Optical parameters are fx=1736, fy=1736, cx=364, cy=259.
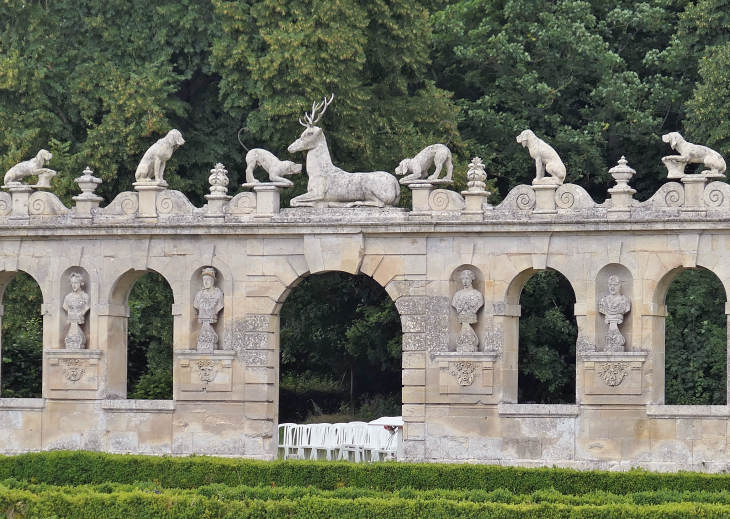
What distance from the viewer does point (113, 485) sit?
1081 inches

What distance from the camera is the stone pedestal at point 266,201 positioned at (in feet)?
103

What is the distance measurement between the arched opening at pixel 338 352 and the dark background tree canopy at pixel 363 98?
7 centimetres

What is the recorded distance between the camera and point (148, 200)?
32125 millimetres

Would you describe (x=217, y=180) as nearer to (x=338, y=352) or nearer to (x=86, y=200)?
(x=86, y=200)

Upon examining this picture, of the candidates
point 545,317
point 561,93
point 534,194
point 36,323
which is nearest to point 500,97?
point 561,93

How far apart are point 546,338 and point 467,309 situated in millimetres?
6829

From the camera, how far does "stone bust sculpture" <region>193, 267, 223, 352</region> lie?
3186cm

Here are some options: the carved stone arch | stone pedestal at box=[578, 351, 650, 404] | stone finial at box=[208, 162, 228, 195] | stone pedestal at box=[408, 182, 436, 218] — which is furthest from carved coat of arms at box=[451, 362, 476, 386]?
the carved stone arch

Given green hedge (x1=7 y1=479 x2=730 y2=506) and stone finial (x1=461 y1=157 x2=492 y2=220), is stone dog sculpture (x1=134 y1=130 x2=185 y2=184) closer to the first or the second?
stone finial (x1=461 y1=157 x2=492 y2=220)

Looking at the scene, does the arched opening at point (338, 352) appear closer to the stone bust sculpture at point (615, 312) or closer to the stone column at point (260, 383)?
the stone column at point (260, 383)

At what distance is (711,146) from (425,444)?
9373 mm

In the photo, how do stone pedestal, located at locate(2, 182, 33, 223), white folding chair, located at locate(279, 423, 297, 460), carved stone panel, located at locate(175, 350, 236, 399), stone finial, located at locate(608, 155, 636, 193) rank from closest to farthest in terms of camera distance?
stone finial, located at locate(608, 155, 636, 193)
carved stone panel, located at locate(175, 350, 236, 399)
stone pedestal, located at locate(2, 182, 33, 223)
white folding chair, located at locate(279, 423, 297, 460)

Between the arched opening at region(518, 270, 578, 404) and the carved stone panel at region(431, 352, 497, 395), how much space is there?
20.1 feet

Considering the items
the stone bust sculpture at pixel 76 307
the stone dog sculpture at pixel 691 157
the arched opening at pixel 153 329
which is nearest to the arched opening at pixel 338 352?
the arched opening at pixel 153 329
